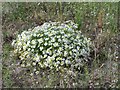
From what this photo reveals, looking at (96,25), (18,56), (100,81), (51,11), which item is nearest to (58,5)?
(51,11)

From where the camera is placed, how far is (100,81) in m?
4.01

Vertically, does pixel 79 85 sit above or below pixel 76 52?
below

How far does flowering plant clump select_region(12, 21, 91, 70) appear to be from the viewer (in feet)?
13.7

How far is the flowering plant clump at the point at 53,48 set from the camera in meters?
4.19

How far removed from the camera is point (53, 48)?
4.23 metres

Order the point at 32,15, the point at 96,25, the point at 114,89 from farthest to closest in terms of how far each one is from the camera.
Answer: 1. the point at 32,15
2. the point at 96,25
3. the point at 114,89

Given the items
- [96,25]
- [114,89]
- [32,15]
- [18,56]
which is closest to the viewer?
[114,89]

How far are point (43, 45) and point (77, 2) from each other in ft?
4.66

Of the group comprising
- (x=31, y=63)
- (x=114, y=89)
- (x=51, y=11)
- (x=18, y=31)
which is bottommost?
(x=114, y=89)

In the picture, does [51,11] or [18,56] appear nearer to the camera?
[18,56]

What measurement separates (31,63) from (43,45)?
28cm

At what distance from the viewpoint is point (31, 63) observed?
14.2 ft

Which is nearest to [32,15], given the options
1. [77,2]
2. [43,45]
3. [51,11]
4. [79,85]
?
[51,11]

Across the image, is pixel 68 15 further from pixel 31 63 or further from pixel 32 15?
pixel 31 63
